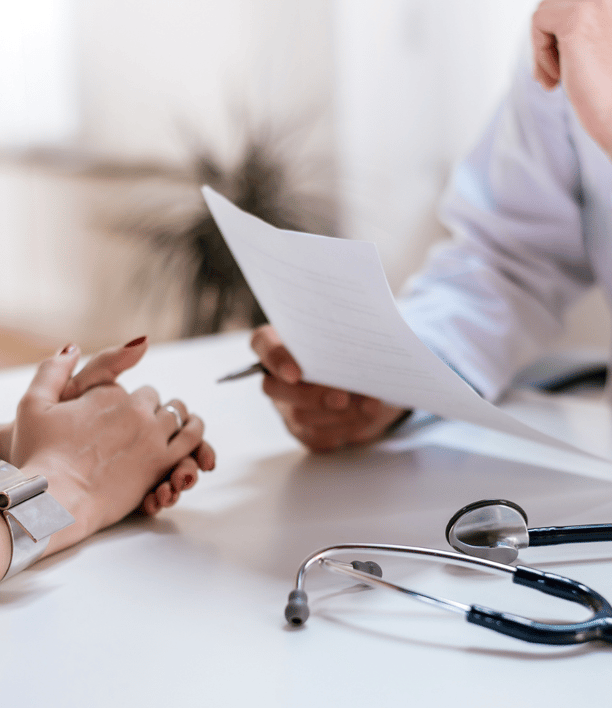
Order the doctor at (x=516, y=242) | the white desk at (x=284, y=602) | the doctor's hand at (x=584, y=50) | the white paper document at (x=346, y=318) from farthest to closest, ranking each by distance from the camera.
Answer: the doctor at (x=516, y=242), the doctor's hand at (x=584, y=50), the white paper document at (x=346, y=318), the white desk at (x=284, y=602)

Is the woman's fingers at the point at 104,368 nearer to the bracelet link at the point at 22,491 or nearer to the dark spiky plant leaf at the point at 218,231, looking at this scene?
the bracelet link at the point at 22,491

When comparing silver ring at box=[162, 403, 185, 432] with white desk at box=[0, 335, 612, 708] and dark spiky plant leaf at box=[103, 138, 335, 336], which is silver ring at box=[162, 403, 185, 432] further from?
dark spiky plant leaf at box=[103, 138, 335, 336]

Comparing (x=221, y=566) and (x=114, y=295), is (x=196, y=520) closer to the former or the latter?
(x=221, y=566)

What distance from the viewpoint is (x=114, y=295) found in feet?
6.20

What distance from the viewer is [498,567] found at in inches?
11.4

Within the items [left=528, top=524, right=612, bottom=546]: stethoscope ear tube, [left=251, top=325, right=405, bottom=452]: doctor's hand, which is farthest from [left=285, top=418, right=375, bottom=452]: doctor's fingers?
[left=528, top=524, right=612, bottom=546]: stethoscope ear tube

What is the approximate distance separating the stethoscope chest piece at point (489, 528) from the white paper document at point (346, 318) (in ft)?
0.19

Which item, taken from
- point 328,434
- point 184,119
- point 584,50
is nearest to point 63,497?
point 328,434

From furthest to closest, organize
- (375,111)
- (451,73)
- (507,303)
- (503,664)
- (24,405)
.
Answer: (375,111)
(451,73)
(507,303)
(24,405)
(503,664)

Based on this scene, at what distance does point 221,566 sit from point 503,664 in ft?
0.50

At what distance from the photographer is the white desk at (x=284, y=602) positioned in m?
0.24

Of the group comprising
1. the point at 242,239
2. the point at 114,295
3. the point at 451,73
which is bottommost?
the point at 114,295

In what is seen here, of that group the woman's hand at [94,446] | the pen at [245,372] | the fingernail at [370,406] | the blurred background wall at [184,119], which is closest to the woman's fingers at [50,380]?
the woman's hand at [94,446]

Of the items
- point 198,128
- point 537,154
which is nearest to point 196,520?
point 537,154
